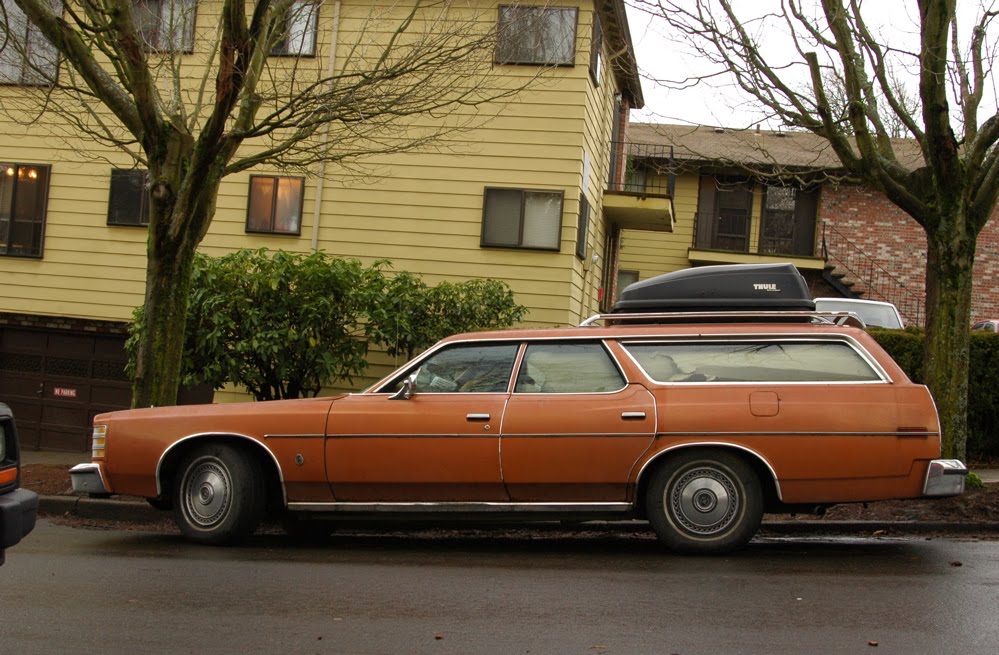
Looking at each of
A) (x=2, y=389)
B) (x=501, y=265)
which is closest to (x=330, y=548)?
(x=501, y=265)

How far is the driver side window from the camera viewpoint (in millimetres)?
7559

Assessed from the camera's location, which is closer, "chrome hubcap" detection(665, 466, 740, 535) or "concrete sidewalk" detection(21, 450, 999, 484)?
"chrome hubcap" detection(665, 466, 740, 535)

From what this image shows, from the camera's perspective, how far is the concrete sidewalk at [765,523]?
836cm

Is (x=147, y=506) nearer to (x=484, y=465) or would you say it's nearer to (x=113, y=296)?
(x=484, y=465)

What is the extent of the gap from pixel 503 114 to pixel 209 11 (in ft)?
14.2

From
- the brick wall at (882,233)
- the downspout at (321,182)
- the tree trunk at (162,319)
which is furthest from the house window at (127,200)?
the brick wall at (882,233)

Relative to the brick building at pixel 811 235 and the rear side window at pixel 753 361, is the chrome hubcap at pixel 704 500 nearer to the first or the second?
the rear side window at pixel 753 361

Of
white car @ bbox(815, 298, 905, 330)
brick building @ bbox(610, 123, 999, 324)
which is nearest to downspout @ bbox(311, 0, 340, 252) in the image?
white car @ bbox(815, 298, 905, 330)

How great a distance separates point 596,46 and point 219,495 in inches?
417

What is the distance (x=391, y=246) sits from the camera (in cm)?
1584

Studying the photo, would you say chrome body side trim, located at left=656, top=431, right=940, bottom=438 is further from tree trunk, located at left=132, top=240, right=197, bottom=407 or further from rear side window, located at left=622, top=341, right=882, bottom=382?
tree trunk, located at left=132, top=240, right=197, bottom=407

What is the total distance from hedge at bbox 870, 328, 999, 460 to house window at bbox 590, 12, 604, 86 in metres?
5.82

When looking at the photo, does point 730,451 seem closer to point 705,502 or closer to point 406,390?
point 705,502

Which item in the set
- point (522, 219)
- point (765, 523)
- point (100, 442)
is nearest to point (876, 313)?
point (522, 219)
